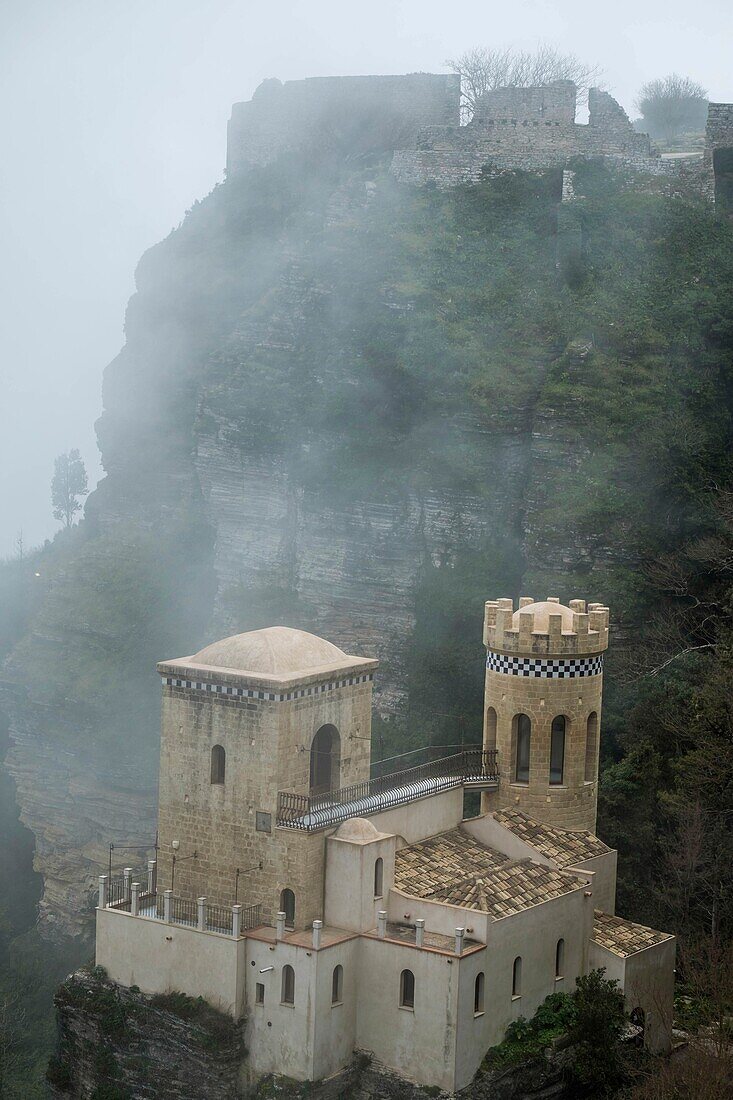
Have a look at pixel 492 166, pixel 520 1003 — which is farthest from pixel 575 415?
pixel 520 1003

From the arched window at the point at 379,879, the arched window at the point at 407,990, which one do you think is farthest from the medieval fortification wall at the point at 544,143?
the arched window at the point at 407,990

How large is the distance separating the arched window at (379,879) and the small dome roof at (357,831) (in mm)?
423

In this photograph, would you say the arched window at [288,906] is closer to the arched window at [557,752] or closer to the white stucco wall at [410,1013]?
the white stucco wall at [410,1013]

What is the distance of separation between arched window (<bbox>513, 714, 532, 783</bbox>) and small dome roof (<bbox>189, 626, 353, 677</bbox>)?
3.89 metres

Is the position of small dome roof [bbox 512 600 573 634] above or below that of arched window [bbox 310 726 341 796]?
above

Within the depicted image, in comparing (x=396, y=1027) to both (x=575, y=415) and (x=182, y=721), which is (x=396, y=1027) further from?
(x=575, y=415)

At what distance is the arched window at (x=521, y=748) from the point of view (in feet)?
97.6

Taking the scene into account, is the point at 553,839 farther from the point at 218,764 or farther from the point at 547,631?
the point at 218,764

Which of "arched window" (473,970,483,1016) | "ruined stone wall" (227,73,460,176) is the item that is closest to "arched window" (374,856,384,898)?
"arched window" (473,970,483,1016)

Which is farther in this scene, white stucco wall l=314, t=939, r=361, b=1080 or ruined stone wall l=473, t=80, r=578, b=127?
ruined stone wall l=473, t=80, r=578, b=127

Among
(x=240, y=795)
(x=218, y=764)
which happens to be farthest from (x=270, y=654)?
(x=240, y=795)

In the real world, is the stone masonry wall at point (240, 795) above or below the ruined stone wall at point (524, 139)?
below

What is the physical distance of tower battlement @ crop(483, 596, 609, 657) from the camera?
29219 millimetres

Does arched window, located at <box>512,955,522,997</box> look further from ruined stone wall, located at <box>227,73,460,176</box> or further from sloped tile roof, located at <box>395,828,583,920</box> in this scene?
ruined stone wall, located at <box>227,73,460,176</box>
